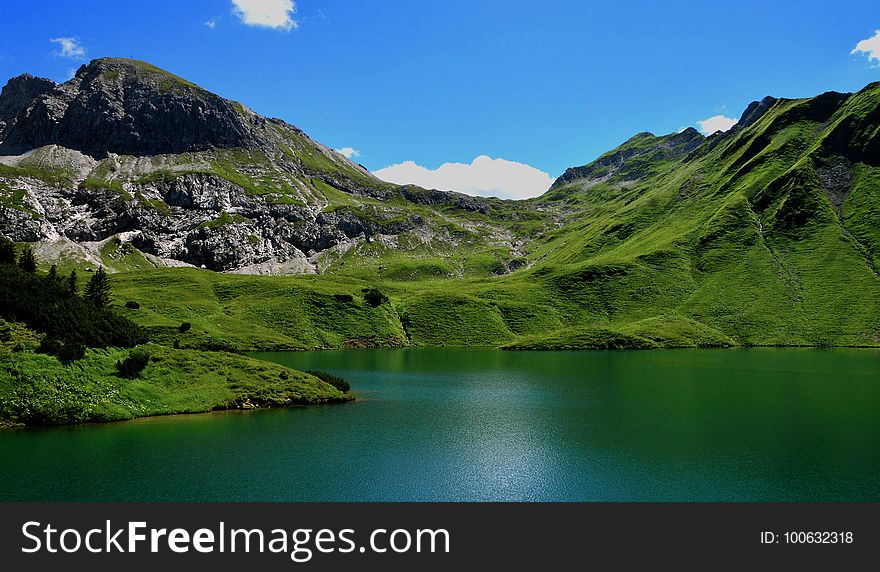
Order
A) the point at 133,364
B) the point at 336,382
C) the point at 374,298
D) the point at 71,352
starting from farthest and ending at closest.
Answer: the point at 374,298 → the point at 336,382 → the point at 133,364 → the point at 71,352

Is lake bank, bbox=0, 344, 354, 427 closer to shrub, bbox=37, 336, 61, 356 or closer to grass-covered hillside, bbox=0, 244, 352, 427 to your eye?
grass-covered hillside, bbox=0, 244, 352, 427

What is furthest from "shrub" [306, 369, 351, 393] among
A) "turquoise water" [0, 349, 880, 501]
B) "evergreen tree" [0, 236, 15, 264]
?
"evergreen tree" [0, 236, 15, 264]

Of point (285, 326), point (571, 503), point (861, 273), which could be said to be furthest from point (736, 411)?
point (861, 273)

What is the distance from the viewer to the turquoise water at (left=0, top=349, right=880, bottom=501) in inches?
1172

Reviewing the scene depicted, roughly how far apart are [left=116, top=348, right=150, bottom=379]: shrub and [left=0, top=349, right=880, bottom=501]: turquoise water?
701 centimetres

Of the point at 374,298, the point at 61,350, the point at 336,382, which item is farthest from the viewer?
the point at 374,298

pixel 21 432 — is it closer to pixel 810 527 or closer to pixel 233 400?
pixel 233 400

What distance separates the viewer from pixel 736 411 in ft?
178

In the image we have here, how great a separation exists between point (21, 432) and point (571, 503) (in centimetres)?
4000

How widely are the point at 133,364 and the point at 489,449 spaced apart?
115 ft

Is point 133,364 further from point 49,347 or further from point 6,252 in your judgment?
point 6,252

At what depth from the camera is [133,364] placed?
1980 inches

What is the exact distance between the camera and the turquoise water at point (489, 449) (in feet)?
97.7

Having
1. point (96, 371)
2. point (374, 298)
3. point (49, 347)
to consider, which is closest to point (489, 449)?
point (96, 371)
